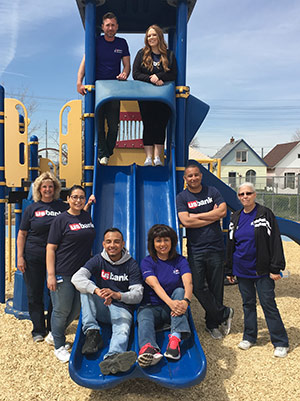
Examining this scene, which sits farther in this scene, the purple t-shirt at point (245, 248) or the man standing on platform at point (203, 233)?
the man standing on platform at point (203, 233)

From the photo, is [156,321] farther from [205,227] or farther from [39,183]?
[39,183]

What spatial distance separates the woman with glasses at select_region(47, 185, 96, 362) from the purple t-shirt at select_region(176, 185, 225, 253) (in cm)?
114

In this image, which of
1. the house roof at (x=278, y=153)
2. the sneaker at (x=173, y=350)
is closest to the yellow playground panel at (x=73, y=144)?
the sneaker at (x=173, y=350)

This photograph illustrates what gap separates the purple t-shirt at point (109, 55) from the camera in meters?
5.35

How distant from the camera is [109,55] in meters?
5.37

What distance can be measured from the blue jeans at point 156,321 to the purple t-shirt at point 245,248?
2.62 feet

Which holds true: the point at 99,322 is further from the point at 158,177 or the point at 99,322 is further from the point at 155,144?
the point at 155,144

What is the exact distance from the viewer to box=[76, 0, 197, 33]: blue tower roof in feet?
19.9

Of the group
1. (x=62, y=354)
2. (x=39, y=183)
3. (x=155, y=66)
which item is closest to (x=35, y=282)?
(x=62, y=354)

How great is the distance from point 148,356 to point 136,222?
1.94 metres

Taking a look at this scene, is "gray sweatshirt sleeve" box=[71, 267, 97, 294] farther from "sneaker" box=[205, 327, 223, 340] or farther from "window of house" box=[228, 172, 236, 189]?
"window of house" box=[228, 172, 236, 189]

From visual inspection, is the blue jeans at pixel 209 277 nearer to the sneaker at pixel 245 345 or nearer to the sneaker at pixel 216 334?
the sneaker at pixel 216 334

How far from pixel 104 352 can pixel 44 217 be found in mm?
1560

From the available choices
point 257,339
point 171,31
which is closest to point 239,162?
point 171,31
